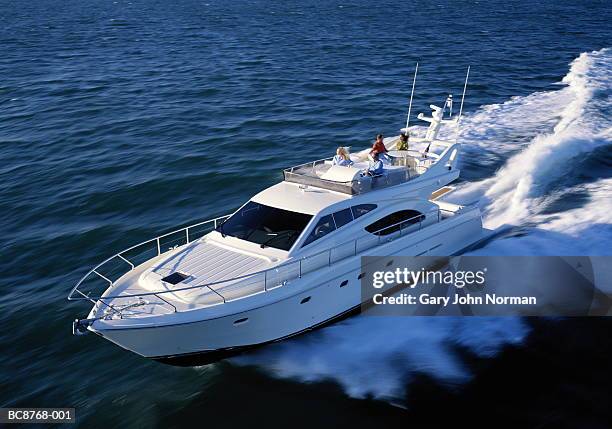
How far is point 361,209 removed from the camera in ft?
43.9

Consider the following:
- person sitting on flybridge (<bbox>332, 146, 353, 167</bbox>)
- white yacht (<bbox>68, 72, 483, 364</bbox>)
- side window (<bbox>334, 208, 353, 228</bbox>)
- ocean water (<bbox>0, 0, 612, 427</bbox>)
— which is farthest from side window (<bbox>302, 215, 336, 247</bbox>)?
person sitting on flybridge (<bbox>332, 146, 353, 167</bbox>)

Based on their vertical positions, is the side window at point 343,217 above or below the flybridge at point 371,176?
below

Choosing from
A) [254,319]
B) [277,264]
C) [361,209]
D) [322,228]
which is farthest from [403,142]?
[254,319]

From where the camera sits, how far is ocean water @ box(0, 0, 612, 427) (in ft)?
36.4

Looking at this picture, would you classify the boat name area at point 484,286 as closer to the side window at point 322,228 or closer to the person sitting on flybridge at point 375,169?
the side window at point 322,228

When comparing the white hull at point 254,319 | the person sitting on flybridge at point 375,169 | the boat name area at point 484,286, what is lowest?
the boat name area at point 484,286

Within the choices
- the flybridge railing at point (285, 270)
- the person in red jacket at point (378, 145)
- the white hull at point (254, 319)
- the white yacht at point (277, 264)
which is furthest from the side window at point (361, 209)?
the person in red jacket at point (378, 145)

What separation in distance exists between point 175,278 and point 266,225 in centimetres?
236

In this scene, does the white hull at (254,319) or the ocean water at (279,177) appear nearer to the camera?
the white hull at (254,319)

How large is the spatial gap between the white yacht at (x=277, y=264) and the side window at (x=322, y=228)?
0.03 m

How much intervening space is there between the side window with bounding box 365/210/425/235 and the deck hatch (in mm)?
4299

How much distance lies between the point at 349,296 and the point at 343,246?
1138 mm

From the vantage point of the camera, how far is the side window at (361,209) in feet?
43.5

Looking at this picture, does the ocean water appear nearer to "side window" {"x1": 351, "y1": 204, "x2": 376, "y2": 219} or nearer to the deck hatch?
the deck hatch
